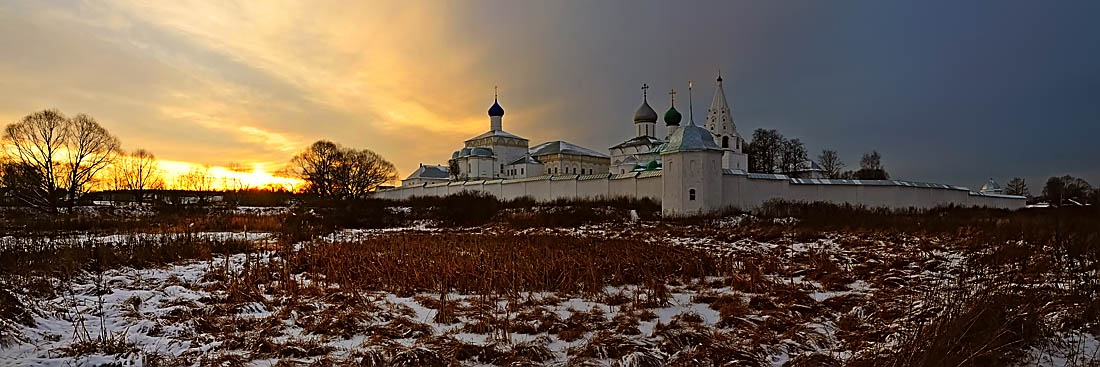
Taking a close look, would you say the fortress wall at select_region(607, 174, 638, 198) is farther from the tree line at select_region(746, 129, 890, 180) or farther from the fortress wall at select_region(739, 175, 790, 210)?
the tree line at select_region(746, 129, 890, 180)

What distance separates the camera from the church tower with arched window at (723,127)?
3653cm


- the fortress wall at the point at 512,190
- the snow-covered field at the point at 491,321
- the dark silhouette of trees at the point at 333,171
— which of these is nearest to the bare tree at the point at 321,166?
the dark silhouette of trees at the point at 333,171

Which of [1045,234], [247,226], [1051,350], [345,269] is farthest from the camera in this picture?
[247,226]

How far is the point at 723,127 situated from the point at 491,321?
34.1m

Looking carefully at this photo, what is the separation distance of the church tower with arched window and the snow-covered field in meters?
28.6

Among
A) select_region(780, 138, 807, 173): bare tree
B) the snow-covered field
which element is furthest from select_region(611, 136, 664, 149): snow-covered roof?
the snow-covered field

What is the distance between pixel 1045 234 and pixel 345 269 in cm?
1227

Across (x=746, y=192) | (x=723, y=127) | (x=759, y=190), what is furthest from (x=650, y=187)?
(x=723, y=127)

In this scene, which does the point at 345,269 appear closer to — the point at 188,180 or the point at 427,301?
the point at 427,301

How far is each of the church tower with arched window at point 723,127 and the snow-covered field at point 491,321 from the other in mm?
28605

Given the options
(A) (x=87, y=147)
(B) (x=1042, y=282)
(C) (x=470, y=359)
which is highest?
(A) (x=87, y=147)

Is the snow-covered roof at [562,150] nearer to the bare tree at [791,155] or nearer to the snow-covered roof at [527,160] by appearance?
the snow-covered roof at [527,160]

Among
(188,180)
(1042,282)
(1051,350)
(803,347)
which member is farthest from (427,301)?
(188,180)

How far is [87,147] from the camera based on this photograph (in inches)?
1272
